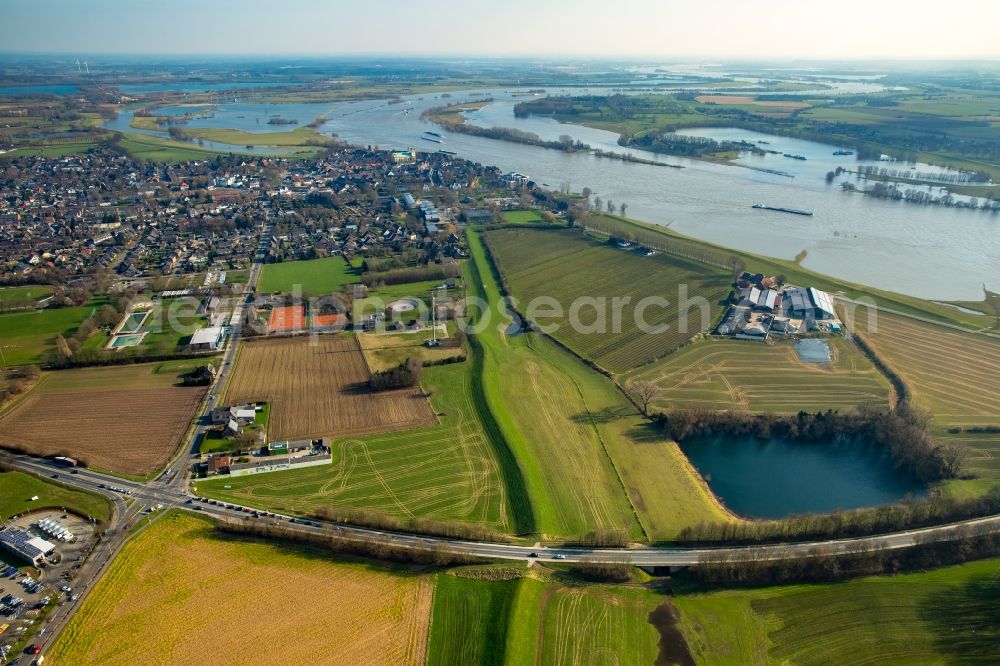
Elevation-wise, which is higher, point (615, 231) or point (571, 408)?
point (615, 231)

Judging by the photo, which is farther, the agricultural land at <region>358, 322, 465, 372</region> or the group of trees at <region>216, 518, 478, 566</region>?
the agricultural land at <region>358, 322, 465, 372</region>

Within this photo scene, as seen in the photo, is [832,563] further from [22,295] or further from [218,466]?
[22,295]

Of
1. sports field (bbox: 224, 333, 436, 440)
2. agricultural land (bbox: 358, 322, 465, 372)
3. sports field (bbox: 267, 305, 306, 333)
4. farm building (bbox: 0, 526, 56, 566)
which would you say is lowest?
farm building (bbox: 0, 526, 56, 566)

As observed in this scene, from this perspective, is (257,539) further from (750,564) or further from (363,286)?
(363,286)

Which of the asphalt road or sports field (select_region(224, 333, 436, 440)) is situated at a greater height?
sports field (select_region(224, 333, 436, 440))

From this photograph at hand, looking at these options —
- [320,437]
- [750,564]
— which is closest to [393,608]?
[320,437]

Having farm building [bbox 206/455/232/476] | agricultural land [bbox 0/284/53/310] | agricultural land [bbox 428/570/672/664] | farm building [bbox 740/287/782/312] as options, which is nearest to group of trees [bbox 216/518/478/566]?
agricultural land [bbox 428/570/672/664]

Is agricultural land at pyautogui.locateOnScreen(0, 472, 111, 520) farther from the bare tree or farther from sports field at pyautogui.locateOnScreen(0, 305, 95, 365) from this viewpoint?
the bare tree
